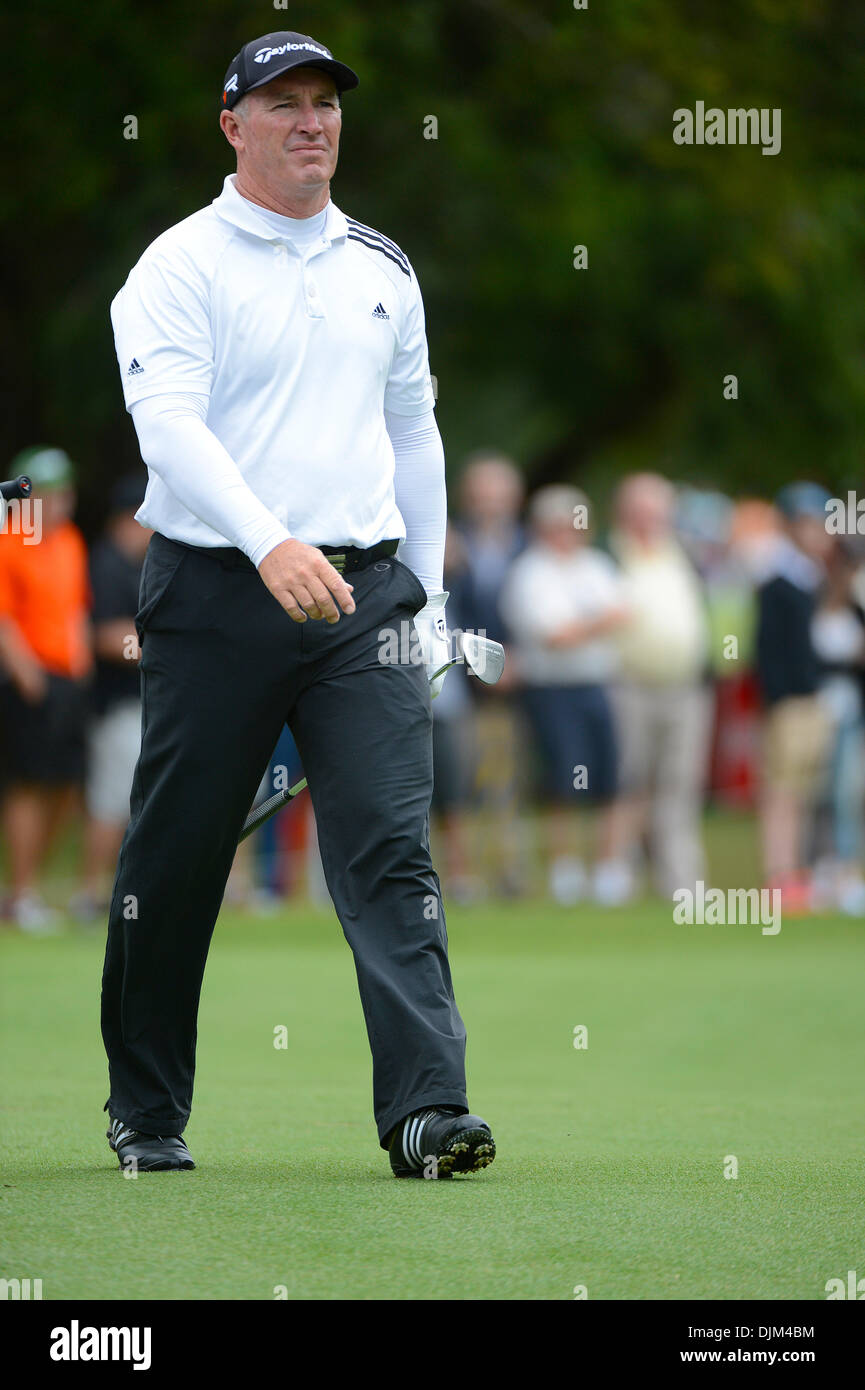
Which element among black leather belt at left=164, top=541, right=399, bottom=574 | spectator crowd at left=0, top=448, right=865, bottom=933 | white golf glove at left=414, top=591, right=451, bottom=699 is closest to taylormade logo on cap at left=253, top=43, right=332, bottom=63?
black leather belt at left=164, top=541, right=399, bottom=574

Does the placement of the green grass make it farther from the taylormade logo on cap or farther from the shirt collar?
the taylormade logo on cap

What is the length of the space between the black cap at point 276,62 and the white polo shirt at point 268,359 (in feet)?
0.79

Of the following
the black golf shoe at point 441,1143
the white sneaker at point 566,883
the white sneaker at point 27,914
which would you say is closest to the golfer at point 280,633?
the black golf shoe at point 441,1143

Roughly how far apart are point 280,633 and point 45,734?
27.1ft

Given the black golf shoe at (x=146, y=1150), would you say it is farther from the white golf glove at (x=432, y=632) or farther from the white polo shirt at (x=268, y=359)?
the white polo shirt at (x=268, y=359)

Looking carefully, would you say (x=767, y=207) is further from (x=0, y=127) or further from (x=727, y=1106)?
(x=727, y=1106)

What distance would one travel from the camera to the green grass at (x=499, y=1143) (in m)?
4.25

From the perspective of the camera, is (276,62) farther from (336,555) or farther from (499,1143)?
(499,1143)

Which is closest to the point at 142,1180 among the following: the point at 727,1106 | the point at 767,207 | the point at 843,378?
the point at 727,1106

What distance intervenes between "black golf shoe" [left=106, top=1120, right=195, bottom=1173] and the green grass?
69 mm

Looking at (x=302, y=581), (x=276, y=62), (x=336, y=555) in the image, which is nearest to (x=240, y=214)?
(x=276, y=62)

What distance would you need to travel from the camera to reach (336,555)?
5.34m

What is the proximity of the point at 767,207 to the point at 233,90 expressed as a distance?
14284 mm

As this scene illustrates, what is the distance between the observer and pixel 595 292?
21906mm
